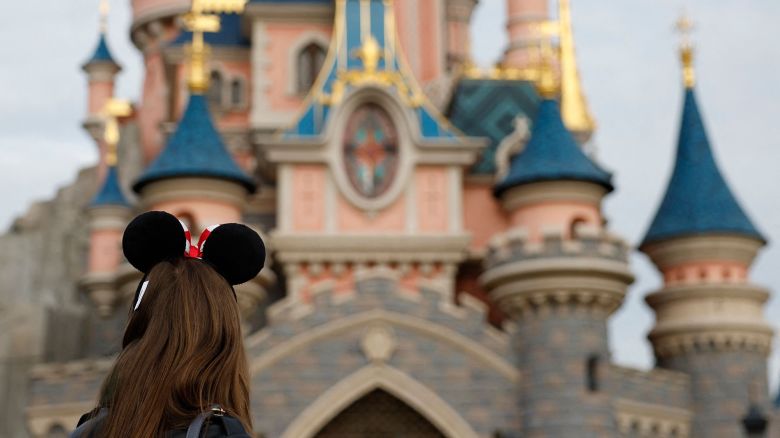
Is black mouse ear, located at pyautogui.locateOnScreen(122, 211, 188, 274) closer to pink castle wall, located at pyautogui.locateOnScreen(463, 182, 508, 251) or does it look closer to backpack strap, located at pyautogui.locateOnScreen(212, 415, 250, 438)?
backpack strap, located at pyautogui.locateOnScreen(212, 415, 250, 438)

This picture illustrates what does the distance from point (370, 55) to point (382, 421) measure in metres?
4.24

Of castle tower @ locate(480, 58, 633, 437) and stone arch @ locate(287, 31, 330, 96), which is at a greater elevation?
stone arch @ locate(287, 31, 330, 96)

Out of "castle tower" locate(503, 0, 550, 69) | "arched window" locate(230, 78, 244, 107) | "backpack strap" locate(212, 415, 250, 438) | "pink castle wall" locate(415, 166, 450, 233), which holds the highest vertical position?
"castle tower" locate(503, 0, 550, 69)

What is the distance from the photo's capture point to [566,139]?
16500 mm

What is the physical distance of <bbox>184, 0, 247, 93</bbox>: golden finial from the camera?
17609 millimetres

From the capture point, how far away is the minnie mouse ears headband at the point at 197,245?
2449mm

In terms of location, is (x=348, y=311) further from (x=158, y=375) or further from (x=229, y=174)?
(x=158, y=375)

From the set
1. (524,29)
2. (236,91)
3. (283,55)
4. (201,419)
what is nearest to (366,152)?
(283,55)

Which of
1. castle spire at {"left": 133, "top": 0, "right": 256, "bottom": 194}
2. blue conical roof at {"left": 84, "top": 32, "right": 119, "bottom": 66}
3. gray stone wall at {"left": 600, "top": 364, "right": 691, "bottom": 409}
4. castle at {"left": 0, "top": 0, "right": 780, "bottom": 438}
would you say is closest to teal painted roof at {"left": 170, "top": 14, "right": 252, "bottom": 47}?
castle at {"left": 0, "top": 0, "right": 780, "bottom": 438}

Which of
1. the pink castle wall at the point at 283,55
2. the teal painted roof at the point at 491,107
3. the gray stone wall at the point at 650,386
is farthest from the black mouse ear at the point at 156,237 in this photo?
the pink castle wall at the point at 283,55

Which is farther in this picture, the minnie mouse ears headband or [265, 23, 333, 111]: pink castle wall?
[265, 23, 333, 111]: pink castle wall

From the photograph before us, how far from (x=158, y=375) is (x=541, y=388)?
13369 millimetres


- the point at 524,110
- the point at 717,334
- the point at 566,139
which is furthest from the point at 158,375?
the point at 524,110

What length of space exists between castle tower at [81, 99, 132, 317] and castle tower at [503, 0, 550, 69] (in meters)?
6.53
